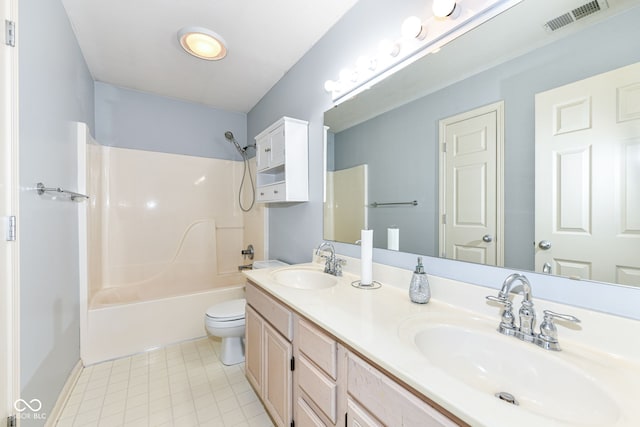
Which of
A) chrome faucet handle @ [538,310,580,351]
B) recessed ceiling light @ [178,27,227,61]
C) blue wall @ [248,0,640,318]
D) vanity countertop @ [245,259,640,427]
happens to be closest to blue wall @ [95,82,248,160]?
blue wall @ [248,0,640,318]

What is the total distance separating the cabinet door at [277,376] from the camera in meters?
1.19

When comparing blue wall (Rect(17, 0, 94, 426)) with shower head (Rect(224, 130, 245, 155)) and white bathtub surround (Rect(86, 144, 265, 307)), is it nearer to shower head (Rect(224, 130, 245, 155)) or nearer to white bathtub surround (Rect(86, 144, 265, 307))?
white bathtub surround (Rect(86, 144, 265, 307))

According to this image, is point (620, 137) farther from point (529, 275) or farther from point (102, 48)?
point (102, 48)

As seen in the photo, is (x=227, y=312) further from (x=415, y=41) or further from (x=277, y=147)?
(x=415, y=41)

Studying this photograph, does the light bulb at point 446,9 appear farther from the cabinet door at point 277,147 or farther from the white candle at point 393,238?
the cabinet door at point 277,147

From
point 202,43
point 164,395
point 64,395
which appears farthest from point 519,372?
point 202,43

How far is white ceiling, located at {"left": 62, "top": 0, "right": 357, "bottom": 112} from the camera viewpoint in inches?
64.1

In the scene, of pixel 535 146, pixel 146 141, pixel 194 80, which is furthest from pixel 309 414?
pixel 146 141

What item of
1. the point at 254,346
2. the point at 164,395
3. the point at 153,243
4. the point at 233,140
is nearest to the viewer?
the point at 254,346

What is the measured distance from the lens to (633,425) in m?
0.47

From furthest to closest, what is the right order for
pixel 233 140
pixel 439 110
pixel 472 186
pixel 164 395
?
pixel 233 140 → pixel 164 395 → pixel 439 110 → pixel 472 186

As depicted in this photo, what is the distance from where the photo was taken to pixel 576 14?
2.62 feet

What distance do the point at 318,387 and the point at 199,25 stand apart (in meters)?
2.27

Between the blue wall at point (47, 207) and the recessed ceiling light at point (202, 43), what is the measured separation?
2.22 ft
